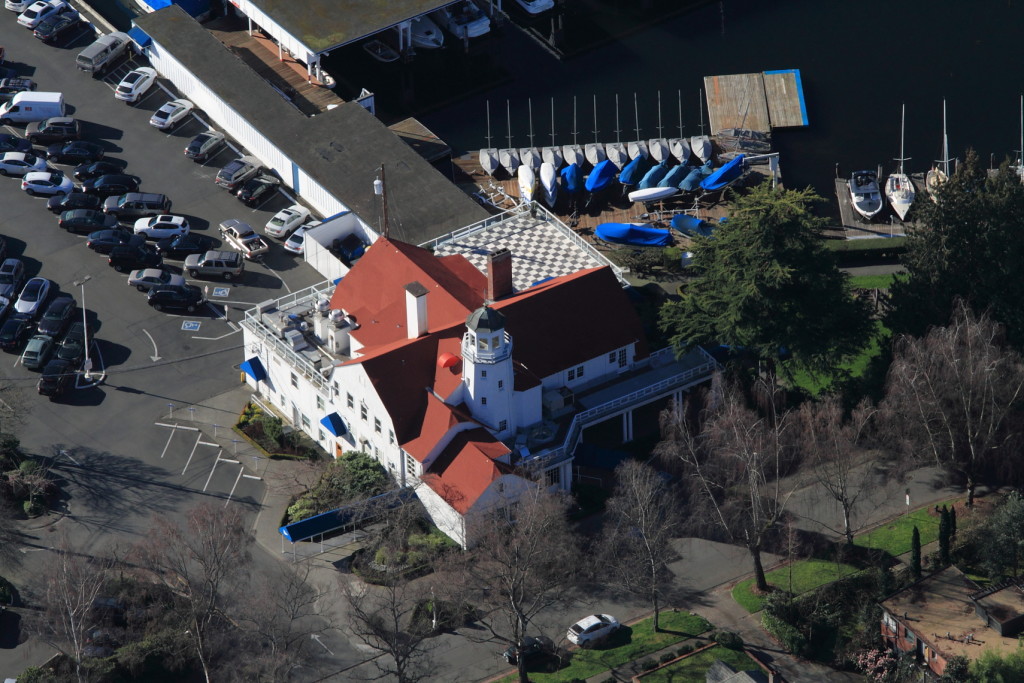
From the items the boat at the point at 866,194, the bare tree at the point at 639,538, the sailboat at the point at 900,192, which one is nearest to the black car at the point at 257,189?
the bare tree at the point at 639,538

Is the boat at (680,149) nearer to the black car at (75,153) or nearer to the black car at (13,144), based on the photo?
the black car at (75,153)

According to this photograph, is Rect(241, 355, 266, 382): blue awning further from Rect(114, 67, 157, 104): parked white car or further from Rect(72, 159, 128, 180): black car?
Rect(114, 67, 157, 104): parked white car

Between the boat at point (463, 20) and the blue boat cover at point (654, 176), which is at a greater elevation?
Result: the boat at point (463, 20)

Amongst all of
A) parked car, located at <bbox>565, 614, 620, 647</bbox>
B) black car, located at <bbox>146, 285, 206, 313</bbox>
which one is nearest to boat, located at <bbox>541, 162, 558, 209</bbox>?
black car, located at <bbox>146, 285, 206, 313</bbox>

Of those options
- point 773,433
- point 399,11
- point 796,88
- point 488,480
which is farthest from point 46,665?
point 796,88

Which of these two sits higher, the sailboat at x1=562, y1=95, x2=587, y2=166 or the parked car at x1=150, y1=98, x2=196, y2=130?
the parked car at x1=150, y1=98, x2=196, y2=130

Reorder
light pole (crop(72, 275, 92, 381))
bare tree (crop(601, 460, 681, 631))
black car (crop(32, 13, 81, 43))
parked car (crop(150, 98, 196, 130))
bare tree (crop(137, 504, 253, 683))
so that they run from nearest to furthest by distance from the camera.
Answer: bare tree (crop(137, 504, 253, 683)), bare tree (crop(601, 460, 681, 631)), light pole (crop(72, 275, 92, 381)), parked car (crop(150, 98, 196, 130)), black car (crop(32, 13, 81, 43))

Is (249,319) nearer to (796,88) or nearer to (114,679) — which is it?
(114,679)
